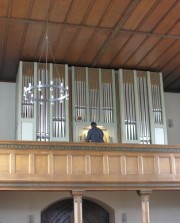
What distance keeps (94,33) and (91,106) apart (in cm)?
312

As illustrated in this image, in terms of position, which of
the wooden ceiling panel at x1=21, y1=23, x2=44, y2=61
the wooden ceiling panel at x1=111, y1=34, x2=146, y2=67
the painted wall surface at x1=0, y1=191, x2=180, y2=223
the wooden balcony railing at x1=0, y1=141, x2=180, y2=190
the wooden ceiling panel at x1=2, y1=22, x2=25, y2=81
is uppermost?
the wooden ceiling panel at x1=111, y1=34, x2=146, y2=67

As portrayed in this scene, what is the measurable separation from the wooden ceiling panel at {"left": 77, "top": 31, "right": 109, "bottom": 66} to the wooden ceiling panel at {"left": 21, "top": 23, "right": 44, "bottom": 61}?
1.73 metres

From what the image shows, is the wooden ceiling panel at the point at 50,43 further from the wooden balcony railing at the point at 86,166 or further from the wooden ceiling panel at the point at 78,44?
the wooden balcony railing at the point at 86,166

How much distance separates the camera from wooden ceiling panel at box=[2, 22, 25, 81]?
13.3 meters

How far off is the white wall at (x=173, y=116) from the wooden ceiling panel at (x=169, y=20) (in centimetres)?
535

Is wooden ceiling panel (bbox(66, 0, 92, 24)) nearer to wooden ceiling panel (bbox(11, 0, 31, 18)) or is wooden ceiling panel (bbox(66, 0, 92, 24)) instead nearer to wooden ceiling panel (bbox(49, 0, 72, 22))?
wooden ceiling panel (bbox(49, 0, 72, 22))

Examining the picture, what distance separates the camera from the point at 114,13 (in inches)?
498

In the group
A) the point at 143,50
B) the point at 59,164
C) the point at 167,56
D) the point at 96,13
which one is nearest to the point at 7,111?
the point at 59,164

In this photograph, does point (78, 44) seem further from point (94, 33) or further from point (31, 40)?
point (31, 40)

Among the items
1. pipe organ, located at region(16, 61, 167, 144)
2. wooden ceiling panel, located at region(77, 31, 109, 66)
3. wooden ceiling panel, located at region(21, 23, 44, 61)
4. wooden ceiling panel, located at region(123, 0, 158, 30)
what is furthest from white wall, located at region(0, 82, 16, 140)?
wooden ceiling panel, located at region(123, 0, 158, 30)

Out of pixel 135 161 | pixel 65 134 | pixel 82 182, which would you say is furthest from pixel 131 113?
pixel 82 182

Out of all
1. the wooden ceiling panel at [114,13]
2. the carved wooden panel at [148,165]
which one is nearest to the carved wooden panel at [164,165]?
the carved wooden panel at [148,165]

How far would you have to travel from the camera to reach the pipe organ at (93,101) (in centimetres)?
1569

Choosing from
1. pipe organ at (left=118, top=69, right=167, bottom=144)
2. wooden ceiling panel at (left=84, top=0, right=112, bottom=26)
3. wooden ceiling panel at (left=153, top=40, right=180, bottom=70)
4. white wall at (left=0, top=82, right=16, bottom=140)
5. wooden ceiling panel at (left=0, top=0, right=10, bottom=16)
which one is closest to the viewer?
wooden ceiling panel at (left=0, top=0, right=10, bottom=16)
